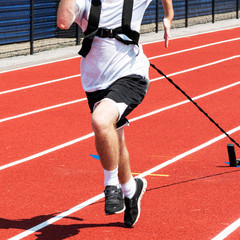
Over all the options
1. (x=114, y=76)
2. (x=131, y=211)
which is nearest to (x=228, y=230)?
(x=131, y=211)

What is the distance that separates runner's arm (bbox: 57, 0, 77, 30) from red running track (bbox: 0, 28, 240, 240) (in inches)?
61.5

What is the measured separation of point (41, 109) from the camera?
405 inches

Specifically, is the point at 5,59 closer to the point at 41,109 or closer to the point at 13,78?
the point at 13,78

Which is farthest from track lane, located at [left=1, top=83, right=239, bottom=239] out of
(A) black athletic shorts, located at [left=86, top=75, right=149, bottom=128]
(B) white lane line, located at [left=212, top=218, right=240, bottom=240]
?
(B) white lane line, located at [left=212, top=218, right=240, bottom=240]

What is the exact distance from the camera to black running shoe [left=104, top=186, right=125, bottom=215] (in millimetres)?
4596

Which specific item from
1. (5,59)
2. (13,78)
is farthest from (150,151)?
(5,59)

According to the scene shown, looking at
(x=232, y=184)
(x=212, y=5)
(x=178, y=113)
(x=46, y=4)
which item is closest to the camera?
(x=232, y=184)

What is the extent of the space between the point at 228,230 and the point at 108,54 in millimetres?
1605

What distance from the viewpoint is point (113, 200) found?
182 inches

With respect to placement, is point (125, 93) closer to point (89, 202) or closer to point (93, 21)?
point (93, 21)

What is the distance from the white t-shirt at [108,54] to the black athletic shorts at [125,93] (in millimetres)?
40

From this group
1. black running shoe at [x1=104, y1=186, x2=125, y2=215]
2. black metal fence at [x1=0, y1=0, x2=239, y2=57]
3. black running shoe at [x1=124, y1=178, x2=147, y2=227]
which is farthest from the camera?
black metal fence at [x1=0, y1=0, x2=239, y2=57]

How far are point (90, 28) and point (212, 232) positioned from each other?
1.76m

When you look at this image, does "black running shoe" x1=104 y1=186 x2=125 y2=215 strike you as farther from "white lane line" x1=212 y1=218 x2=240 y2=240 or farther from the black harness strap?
the black harness strap
